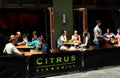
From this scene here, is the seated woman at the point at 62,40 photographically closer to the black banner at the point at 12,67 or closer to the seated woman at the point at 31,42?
the seated woman at the point at 31,42

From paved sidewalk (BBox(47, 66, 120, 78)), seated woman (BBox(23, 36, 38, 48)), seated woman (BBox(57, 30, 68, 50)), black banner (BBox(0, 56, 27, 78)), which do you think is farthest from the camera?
seated woman (BBox(57, 30, 68, 50))


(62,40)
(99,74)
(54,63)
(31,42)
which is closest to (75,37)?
(62,40)

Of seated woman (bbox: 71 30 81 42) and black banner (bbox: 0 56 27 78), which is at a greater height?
seated woman (bbox: 71 30 81 42)

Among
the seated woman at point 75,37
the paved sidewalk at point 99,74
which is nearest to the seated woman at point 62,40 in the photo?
the seated woman at point 75,37

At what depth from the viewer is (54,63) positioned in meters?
13.4

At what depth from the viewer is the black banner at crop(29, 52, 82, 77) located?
1292 centimetres

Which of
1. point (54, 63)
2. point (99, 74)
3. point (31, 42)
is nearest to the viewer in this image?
point (54, 63)

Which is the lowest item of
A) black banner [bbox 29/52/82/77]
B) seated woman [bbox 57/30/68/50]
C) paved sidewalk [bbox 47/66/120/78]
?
paved sidewalk [bbox 47/66/120/78]

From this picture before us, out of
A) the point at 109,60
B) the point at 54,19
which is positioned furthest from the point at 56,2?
the point at 109,60

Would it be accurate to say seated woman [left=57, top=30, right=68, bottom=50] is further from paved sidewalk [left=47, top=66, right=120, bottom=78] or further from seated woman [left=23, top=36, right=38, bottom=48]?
paved sidewalk [left=47, top=66, right=120, bottom=78]

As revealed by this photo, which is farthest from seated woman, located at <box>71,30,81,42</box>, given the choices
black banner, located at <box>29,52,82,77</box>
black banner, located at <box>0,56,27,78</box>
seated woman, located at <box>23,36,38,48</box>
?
black banner, located at <box>0,56,27,78</box>

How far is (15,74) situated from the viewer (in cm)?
1251

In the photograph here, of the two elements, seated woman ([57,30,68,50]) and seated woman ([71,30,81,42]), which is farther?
seated woman ([71,30,81,42])

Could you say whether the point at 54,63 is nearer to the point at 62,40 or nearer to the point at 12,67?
the point at 12,67
